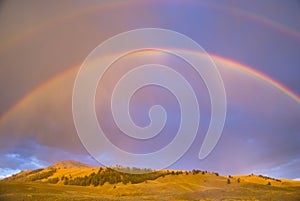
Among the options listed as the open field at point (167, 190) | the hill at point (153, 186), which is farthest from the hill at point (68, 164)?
the open field at point (167, 190)

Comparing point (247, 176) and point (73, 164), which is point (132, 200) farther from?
point (73, 164)

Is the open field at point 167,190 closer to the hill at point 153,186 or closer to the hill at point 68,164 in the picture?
the hill at point 153,186

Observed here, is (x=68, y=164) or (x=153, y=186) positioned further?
(x=68, y=164)

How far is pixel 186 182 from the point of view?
1101 inches

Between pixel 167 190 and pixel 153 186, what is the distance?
141 centimetres

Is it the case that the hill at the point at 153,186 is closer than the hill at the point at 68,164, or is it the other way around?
the hill at the point at 153,186

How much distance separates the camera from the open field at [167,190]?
18844 mm

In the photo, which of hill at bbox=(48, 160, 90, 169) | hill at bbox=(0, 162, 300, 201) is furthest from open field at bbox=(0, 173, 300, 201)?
hill at bbox=(48, 160, 90, 169)

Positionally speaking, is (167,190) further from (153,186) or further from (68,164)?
(68,164)

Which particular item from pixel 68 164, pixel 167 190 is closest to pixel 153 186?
pixel 167 190

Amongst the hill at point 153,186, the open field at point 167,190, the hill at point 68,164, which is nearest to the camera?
the open field at point 167,190

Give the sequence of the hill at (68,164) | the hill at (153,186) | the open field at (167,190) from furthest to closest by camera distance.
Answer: the hill at (68,164) → the hill at (153,186) → the open field at (167,190)

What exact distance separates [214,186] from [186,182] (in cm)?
227

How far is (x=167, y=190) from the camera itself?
24.7 metres
